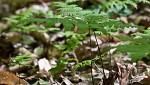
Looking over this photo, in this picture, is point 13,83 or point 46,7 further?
point 46,7

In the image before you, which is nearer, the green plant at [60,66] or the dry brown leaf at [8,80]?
the dry brown leaf at [8,80]

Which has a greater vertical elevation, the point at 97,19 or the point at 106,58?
the point at 97,19

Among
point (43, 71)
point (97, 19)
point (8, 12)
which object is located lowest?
point (8, 12)

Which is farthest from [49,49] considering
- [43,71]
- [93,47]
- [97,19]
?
[97,19]

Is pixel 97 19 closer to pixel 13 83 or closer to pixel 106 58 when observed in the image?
pixel 13 83

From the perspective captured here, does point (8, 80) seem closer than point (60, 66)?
Yes

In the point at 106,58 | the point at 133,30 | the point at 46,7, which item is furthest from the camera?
the point at 46,7

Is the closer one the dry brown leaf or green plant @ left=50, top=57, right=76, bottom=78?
the dry brown leaf

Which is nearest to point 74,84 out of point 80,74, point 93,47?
point 80,74

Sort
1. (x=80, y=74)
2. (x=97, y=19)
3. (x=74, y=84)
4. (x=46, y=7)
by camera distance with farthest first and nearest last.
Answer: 1. (x=46, y=7)
2. (x=80, y=74)
3. (x=74, y=84)
4. (x=97, y=19)

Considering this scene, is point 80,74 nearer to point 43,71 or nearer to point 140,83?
point 43,71
